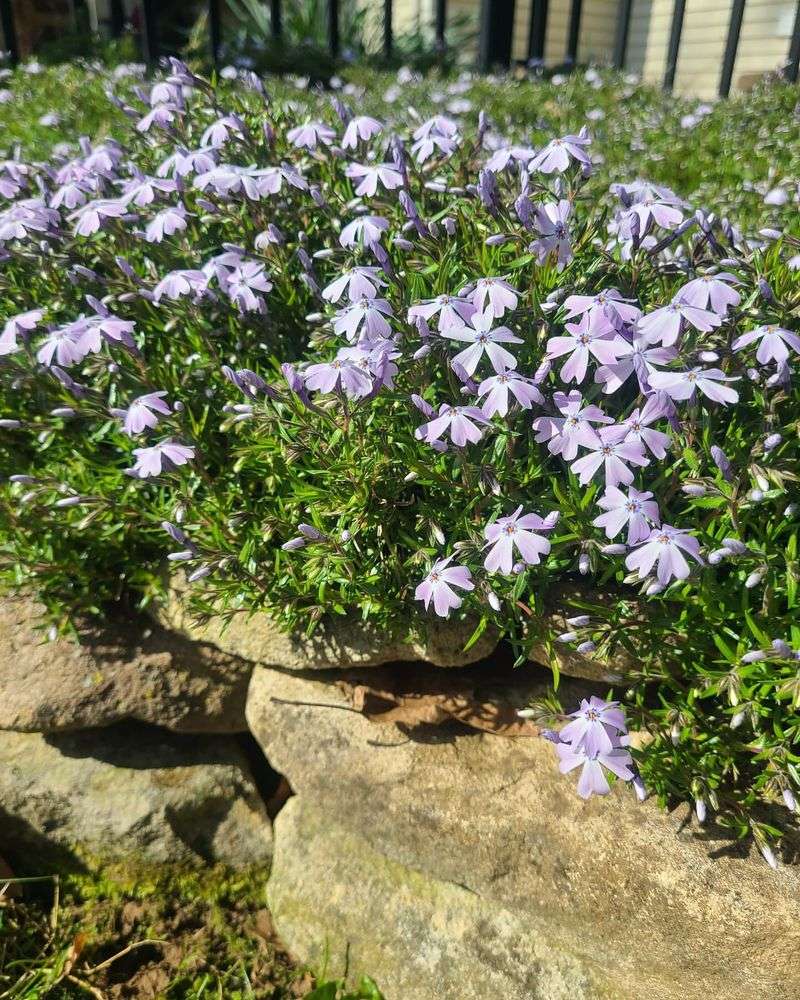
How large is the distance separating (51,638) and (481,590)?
57.8 inches

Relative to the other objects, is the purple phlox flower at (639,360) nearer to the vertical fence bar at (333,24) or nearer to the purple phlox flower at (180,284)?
the purple phlox flower at (180,284)

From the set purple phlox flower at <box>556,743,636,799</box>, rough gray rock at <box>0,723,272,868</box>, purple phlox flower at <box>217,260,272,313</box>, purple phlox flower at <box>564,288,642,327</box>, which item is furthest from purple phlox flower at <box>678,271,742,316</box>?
rough gray rock at <box>0,723,272,868</box>

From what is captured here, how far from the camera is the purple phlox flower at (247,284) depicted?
231 cm

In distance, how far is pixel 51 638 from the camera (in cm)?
262

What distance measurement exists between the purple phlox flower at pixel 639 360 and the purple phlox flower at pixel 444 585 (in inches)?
21.5

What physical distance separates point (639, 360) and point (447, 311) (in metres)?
0.46

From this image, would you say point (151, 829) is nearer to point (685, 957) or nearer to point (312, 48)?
point (685, 957)

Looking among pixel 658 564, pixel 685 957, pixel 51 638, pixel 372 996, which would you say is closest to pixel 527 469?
pixel 658 564

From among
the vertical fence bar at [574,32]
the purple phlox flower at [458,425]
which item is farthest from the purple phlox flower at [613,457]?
the vertical fence bar at [574,32]

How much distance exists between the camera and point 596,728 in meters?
1.91

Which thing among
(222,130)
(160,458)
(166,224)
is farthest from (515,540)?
(222,130)

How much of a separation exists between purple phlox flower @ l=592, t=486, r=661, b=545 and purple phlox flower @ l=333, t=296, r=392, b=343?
67cm

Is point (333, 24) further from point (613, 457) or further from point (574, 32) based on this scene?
point (613, 457)

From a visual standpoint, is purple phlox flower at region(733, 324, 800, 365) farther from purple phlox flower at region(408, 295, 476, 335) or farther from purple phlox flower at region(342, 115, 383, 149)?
purple phlox flower at region(342, 115, 383, 149)
